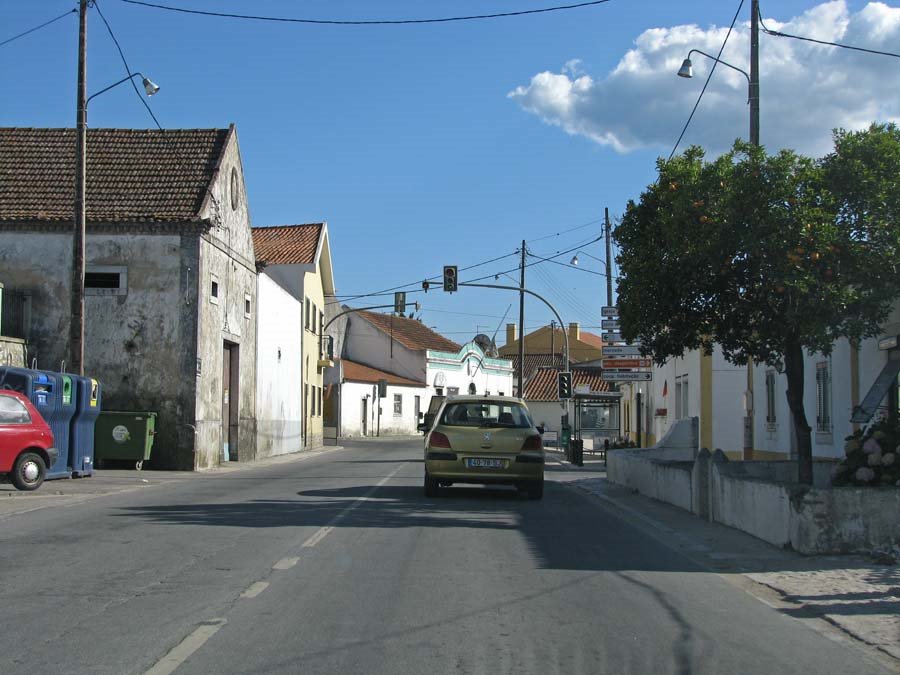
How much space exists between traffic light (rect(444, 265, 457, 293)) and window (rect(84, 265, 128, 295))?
11854mm

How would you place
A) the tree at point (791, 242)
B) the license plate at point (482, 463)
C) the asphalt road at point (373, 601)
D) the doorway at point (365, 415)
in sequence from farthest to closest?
the doorway at point (365, 415)
the license plate at point (482, 463)
the tree at point (791, 242)
the asphalt road at point (373, 601)

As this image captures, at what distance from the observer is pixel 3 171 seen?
91.7ft

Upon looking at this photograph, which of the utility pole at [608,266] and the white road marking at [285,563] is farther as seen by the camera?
the utility pole at [608,266]

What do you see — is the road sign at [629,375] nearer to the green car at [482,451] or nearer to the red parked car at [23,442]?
the green car at [482,451]

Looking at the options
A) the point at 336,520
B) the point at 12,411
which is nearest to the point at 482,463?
the point at 336,520

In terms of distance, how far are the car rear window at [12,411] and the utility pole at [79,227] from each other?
383 centimetres

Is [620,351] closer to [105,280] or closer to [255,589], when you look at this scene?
[105,280]

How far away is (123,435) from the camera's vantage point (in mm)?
24750

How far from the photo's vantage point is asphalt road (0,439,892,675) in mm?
6004

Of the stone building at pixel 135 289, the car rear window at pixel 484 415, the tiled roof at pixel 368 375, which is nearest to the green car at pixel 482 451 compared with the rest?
the car rear window at pixel 484 415

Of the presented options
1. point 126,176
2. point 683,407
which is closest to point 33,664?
point 126,176

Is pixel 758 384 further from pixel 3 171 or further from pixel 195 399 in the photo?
pixel 3 171

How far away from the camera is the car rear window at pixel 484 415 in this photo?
658 inches

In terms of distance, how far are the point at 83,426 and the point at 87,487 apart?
6.33ft
